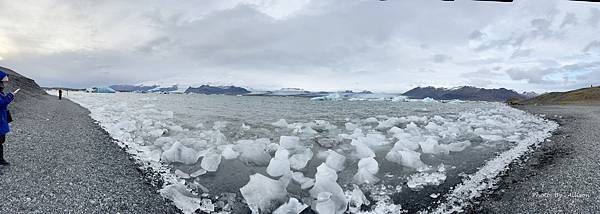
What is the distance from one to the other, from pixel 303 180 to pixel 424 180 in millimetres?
2872

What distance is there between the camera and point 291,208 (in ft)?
20.0

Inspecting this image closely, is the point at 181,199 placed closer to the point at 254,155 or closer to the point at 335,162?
the point at 254,155

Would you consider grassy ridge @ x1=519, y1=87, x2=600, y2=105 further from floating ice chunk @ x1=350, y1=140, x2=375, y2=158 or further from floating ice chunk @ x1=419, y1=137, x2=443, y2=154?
floating ice chunk @ x1=350, y1=140, x2=375, y2=158

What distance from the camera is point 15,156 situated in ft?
23.6

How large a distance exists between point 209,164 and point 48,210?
14.1 ft

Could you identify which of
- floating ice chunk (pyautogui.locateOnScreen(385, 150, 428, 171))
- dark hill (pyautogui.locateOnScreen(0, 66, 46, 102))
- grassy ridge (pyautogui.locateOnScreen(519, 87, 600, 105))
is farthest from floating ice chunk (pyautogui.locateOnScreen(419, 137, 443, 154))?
grassy ridge (pyautogui.locateOnScreen(519, 87, 600, 105))

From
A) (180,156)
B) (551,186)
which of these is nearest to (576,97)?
(551,186)

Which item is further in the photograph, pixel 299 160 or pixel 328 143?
pixel 328 143

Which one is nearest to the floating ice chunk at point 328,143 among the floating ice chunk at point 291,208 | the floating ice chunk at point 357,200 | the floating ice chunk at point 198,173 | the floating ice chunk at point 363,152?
the floating ice chunk at point 363,152

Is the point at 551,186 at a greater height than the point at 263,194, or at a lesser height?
greater

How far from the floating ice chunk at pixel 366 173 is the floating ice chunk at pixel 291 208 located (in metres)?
2.10

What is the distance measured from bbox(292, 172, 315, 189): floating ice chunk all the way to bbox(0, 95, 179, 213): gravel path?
284 cm

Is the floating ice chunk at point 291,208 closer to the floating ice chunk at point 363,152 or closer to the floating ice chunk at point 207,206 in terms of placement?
the floating ice chunk at point 207,206

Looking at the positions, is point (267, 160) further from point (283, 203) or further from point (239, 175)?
point (283, 203)
